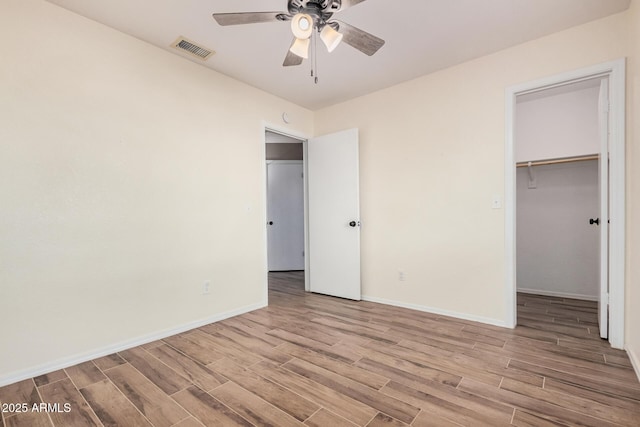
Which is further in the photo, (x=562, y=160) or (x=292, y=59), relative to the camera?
(x=562, y=160)

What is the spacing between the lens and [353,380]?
1854 millimetres

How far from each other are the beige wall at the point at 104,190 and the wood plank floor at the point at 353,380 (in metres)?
0.31

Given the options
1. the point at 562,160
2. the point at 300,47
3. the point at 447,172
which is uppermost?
the point at 300,47

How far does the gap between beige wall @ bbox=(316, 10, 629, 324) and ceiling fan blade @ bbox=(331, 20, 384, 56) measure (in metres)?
1.44

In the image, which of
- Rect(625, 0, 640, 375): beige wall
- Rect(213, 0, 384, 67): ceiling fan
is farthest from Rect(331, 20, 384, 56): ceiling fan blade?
Rect(625, 0, 640, 375): beige wall

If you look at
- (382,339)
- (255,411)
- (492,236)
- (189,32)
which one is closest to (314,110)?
(189,32)

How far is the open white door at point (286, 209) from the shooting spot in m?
5.73

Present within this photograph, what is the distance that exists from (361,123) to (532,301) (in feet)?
9.74

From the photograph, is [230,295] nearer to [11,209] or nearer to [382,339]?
[382,339]

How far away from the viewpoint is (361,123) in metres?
3.72

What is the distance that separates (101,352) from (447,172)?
340cm

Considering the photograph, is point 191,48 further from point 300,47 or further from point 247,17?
point 300,47

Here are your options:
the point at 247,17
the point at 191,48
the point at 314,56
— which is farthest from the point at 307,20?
the point at 191,48

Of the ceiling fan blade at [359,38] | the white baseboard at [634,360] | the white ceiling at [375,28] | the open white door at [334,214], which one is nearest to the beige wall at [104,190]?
the white ceiling at [375,28]
